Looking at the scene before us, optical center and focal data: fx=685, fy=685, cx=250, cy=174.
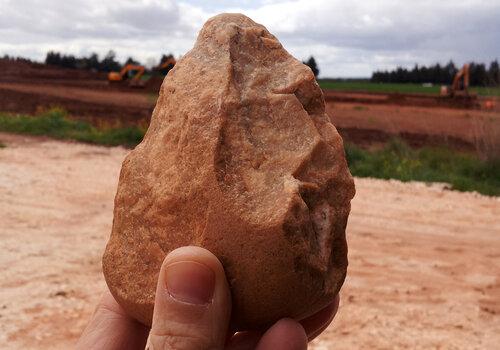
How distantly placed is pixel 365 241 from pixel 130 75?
101 feet

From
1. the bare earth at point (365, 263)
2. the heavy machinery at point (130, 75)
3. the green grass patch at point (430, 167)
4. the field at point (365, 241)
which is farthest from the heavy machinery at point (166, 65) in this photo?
the bare earth at point (365, 263)

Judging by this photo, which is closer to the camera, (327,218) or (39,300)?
(327,218)

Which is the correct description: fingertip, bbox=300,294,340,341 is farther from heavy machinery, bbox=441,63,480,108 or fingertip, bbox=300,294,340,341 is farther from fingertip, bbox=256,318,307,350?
heavy machinery, bbox=441,63,480,108

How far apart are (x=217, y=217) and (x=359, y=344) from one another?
2873 mm

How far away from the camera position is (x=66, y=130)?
1545 centimetres

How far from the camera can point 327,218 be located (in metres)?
2.41

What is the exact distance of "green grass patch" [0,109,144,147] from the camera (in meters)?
14.0

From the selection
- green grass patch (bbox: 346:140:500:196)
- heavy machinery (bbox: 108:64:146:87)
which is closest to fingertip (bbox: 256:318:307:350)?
green grass patch (bbox: 346:140:500:196)

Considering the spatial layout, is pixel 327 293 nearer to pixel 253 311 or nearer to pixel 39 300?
pixel 253 311

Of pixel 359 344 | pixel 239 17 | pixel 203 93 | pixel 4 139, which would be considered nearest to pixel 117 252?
pixel 203 93

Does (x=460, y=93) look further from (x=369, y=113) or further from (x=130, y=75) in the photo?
(x=130, y=75)

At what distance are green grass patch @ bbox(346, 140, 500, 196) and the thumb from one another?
8458 mm

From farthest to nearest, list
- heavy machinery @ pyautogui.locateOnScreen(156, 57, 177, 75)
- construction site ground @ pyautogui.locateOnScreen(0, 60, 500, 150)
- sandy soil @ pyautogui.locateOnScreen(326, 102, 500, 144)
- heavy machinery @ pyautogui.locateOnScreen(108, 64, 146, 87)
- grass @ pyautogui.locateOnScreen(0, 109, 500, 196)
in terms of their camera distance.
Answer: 1. heavy machinery @ pyautogui.locateOnScreen(108, 64, 146, 87)
2. heavy machinery @ pyautogui.locateOnScreen(156, 57, 177, 75)
3. sandy soil @ pyautogui.locateOnScreen(326, 102, 500, 144)
4. construction site ground @ pyautogui.locateOnScreen(0, 60, 500, 150)
5. grass @ pyautogui.locateOnScreen(0, 109, 500, 196)

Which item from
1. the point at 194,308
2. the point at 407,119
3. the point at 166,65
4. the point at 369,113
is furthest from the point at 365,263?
the point at 166,65
